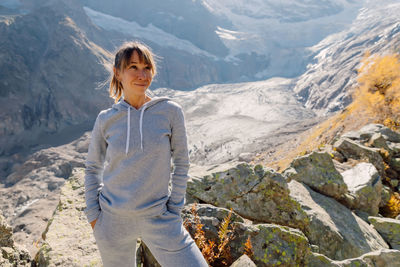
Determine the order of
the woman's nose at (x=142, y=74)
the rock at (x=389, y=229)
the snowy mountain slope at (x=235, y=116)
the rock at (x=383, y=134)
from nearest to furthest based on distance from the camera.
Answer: the woman's nose at (x=142, y=74) → the rock at (x=389, y=229) → the rock at (x=383, y=134) → the snowy mountain slope at (x=235, y=116)

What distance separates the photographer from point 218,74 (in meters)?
181

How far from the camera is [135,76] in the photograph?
252cm

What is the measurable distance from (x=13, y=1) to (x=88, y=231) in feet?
554

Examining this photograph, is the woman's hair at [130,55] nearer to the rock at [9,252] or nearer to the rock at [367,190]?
the rock at [9,252]

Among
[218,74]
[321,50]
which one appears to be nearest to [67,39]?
[218,74]

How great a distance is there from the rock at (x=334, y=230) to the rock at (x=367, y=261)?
0.62 meters

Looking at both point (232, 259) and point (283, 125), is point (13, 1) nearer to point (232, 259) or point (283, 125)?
point (283, 125)

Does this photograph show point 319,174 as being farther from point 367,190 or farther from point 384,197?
point 384,197

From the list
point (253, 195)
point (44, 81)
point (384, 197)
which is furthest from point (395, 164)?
point (44, 81)

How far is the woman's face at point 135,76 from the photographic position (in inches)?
98.7

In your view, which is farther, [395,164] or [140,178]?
[395,164]

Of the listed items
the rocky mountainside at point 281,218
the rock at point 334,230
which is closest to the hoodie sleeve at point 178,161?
the rocky mountainside at point 281,218

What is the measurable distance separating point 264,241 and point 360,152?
6868mm

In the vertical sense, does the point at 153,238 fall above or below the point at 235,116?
above
